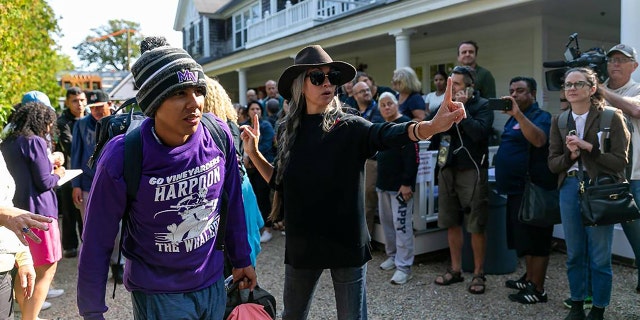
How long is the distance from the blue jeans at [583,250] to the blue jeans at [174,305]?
2.87 m

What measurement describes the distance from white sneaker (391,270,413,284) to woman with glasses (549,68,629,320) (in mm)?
1585

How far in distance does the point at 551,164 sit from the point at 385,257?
2.56m

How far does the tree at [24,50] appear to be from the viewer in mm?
5324

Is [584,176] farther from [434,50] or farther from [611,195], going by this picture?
[434,50]

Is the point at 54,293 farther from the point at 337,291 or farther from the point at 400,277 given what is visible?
the point at 337,291

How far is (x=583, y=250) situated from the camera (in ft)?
12.2

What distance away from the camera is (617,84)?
4184mm

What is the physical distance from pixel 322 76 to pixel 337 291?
118 centimetres

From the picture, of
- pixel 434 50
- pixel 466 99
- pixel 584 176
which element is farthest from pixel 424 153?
pixel 434 50

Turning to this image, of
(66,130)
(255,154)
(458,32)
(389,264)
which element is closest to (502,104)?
(255,154)

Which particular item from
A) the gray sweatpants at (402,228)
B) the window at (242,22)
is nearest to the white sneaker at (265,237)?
the gray sweatpants at (402,228)

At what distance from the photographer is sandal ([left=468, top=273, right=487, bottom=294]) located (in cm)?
Result: 456

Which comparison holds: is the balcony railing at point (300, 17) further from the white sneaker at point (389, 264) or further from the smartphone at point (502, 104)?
the smartphone at point (502, 104)

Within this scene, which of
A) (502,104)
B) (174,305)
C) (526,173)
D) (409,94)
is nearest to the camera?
(174,305)
